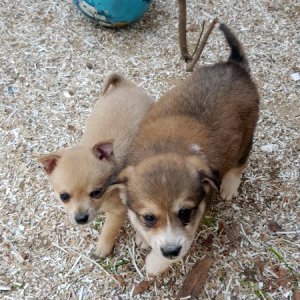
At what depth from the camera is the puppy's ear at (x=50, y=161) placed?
10.9 feet

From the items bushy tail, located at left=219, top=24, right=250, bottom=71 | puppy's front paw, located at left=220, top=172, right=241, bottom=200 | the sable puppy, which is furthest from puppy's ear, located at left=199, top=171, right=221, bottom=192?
bushy tail, located at left=219, top=24, right=250, bottom=71

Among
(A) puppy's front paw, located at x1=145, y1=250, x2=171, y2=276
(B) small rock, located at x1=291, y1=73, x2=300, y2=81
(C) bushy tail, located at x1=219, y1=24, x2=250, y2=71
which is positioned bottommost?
(A) puppy's front paw, located at x1=145, y1=250, x2=171, y2=276

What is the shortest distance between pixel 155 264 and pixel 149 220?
783 mm

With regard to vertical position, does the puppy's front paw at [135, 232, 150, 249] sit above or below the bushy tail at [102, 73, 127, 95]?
below

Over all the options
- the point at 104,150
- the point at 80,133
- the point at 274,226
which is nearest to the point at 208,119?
the point at 104,150

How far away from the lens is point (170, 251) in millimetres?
2914

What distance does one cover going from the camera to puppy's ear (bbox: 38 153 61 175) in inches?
131

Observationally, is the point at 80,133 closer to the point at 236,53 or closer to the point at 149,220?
the point at 236,53

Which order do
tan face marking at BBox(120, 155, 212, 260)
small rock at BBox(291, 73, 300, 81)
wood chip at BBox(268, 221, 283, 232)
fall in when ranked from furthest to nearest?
small rock at BBox(291, 73, 300, 81) → wood chip at BBox(268, 221, 283, 232) → tan face marking at BBox(120, 155, 212, 260)

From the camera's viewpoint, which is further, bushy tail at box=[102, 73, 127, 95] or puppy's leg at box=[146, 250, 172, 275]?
bushy tail at box=[102, 73, 127, 95]

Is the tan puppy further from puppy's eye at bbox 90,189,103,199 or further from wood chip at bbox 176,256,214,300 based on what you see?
wood chip at bbox 176,256,214,300

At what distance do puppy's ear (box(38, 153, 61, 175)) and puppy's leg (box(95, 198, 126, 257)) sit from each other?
462 mm

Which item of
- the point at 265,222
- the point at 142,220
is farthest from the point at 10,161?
the point at 265,222

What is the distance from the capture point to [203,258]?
150 inches
